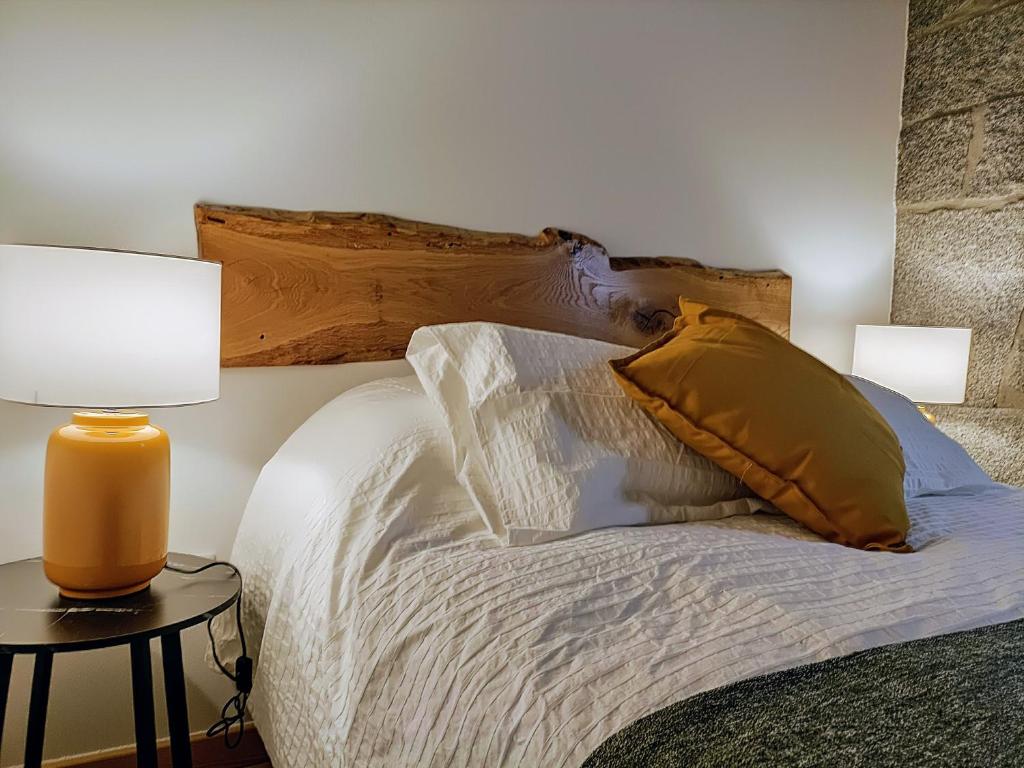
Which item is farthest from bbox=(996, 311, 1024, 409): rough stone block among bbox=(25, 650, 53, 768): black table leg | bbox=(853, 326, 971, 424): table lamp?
bbox=(25, 650, 53, 768): black table leg

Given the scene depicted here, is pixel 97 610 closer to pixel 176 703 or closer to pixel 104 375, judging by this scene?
pixel 176 703

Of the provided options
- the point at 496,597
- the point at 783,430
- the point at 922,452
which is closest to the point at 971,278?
the point at 922,452

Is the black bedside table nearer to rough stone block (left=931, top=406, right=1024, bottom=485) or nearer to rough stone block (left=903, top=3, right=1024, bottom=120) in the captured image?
rough stone block (left=931, top=406, right=1024, bottom=485)

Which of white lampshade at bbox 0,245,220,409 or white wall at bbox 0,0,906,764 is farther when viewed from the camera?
white wall at bbox 0,0,906,764

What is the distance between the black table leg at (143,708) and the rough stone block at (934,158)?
2.49 metres

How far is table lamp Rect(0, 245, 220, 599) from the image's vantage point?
3.90ft

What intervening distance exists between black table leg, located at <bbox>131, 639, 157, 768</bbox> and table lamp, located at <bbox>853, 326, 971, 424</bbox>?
2.04 meters

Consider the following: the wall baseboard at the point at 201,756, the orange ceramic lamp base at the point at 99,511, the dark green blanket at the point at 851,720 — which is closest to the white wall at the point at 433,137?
the wall baseboard at the point at 201,756

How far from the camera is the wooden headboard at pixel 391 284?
167 centimetres

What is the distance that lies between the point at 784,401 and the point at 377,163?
39.4 inches

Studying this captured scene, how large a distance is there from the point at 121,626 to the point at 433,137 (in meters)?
1.21

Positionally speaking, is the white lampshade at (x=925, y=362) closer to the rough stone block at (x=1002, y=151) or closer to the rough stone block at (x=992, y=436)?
the rough stone block at (x=992, y=436)

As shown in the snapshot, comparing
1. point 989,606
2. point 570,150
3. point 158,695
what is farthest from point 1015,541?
point 158,695

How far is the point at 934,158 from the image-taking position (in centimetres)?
254
